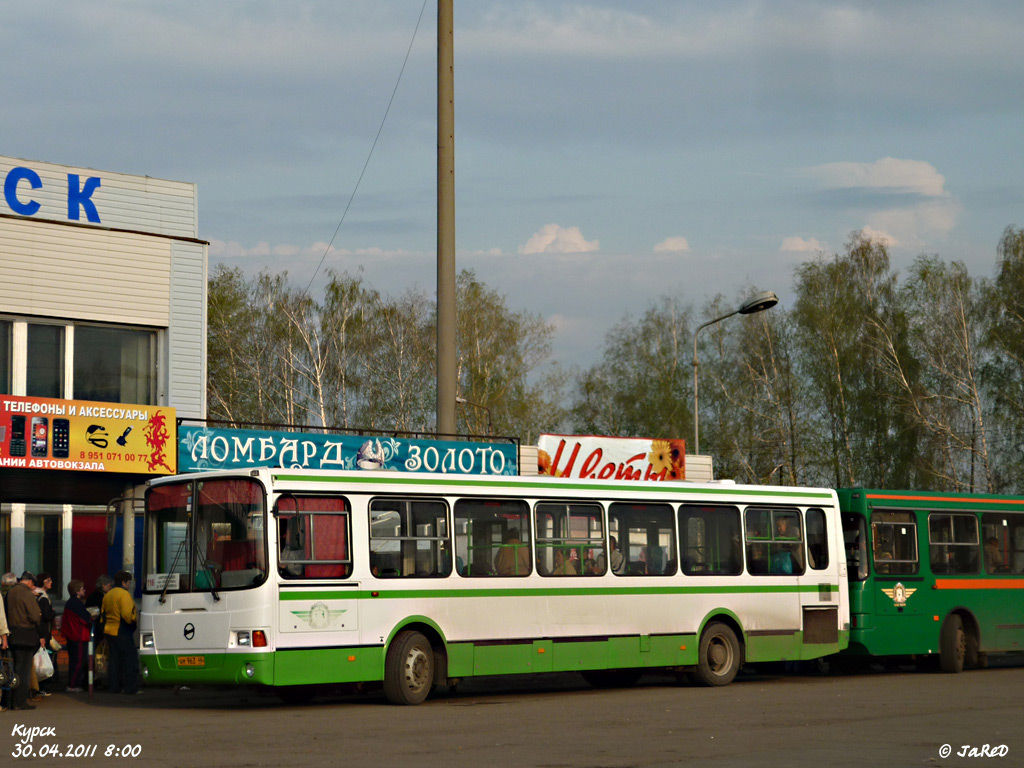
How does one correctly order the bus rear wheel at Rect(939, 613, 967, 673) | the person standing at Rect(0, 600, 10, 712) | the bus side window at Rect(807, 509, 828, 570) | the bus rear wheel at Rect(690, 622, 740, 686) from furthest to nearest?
the bus rear wheel at Rect(939, 613, 967, 673)
the bus side window at Rect(807, 509, 828, 570)
the bus rear wheel at Rect(690, 622, 740, 686)
the person standing at Rect(0, 600, 10, 712)

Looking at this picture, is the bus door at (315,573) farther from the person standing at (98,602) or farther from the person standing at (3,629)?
the person standing at (98,602)

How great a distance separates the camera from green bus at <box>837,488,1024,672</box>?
21469 mm

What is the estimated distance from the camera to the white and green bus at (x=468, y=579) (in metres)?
15.0

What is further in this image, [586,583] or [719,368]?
[719,368]

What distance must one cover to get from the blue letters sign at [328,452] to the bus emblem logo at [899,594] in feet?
21.8

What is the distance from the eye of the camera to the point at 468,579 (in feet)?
54.7

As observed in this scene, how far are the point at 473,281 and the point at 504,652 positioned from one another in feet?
159

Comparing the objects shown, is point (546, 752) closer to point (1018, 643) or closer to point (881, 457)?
point (1018, 643)

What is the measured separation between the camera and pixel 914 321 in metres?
58.2

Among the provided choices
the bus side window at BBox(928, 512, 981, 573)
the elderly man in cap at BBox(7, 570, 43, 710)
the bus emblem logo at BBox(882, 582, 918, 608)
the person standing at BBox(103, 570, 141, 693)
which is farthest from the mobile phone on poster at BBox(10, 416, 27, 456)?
the bus side window at BBox(928, 512, 981, 573)

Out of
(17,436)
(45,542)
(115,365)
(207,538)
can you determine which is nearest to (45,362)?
(115,365)

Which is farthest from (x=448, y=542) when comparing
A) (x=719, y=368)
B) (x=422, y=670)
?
(x=719, y=368)

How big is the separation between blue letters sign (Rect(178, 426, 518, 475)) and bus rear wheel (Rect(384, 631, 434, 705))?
4.73m

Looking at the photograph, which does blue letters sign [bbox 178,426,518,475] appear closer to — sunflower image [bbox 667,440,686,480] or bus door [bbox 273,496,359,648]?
sunflower image [bbox 667,440,686,480]
